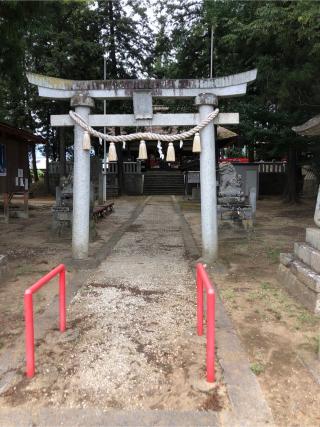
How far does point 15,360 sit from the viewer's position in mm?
3531

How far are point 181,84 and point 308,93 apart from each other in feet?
16.5

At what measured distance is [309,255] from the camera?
5223 millimetres

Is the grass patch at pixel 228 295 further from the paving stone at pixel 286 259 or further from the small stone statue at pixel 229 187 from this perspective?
the small stone statue at pixel 229 187

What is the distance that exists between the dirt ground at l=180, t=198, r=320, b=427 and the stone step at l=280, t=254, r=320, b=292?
0.30 m

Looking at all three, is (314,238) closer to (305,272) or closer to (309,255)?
(309,255)

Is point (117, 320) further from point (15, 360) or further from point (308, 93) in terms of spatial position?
point (308, 93)

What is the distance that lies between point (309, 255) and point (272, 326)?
1.39 m

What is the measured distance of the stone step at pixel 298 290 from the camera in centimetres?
457

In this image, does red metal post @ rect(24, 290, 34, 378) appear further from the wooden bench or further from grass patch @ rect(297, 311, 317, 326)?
the wooden bench

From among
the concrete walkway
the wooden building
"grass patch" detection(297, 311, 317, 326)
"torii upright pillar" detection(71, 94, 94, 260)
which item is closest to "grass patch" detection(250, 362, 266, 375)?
the concrete walkway

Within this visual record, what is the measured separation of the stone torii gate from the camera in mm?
6641

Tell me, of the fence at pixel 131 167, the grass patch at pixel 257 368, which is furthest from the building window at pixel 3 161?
the grass patch at pixel 257 368

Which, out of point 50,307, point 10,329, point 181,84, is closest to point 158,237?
point 181,84

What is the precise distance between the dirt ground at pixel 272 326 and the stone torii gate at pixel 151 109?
3.38 ft
